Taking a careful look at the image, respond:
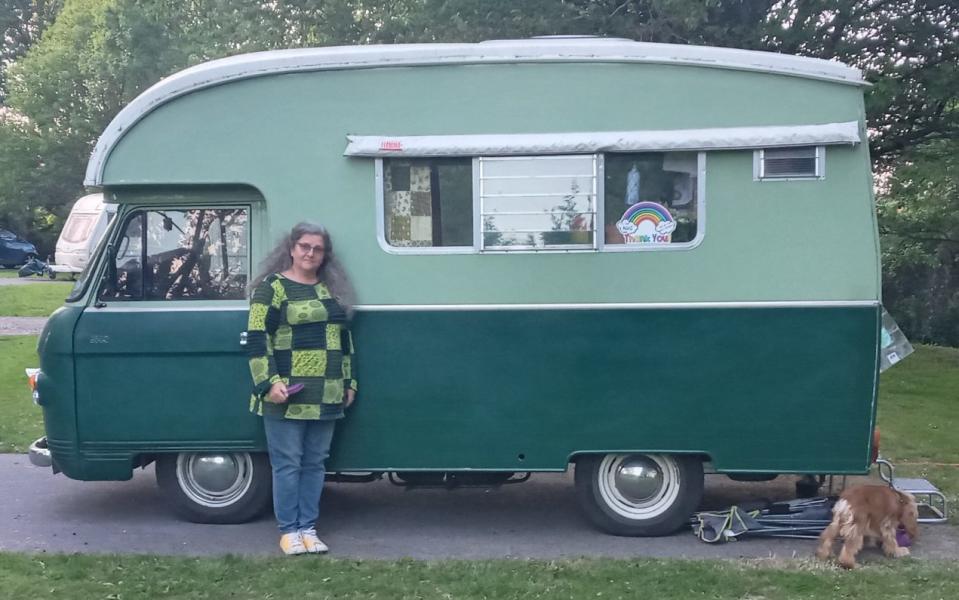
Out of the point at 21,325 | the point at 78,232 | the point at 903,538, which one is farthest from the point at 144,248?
the point at 78,232

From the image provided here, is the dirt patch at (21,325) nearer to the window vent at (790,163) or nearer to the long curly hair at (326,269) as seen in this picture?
the long curly hair at (326,269)

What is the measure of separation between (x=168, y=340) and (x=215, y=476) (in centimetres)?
96

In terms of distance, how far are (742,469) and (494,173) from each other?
232 cm

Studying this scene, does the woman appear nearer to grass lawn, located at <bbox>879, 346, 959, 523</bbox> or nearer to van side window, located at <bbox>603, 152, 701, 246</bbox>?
van side window, located at <bbox>603, 152, 701, 246</bbox>

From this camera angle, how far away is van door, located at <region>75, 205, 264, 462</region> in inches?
239

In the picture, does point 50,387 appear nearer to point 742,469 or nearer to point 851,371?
point 742,469

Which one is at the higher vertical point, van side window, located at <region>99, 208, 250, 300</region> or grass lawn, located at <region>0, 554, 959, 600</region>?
van side window, located at <region>99, 208, 250, 300</region>

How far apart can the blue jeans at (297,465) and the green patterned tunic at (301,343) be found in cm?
11

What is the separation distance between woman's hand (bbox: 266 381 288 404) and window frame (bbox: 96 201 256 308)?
69 cm

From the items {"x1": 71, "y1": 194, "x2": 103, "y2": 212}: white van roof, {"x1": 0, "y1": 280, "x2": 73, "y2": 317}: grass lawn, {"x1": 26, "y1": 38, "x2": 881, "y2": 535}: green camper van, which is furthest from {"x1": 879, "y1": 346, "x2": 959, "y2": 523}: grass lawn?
{"x1": 71, "y1": 194, "x2": 103, "y2": 212}: white van roof

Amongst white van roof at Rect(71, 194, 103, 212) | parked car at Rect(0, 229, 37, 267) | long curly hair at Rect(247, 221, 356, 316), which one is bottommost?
long curly hair at Rect(247, 221, 356, 316)

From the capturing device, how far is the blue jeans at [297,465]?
5.84 m

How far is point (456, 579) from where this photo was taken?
17.9ft

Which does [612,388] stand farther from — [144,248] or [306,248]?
[144,248]
